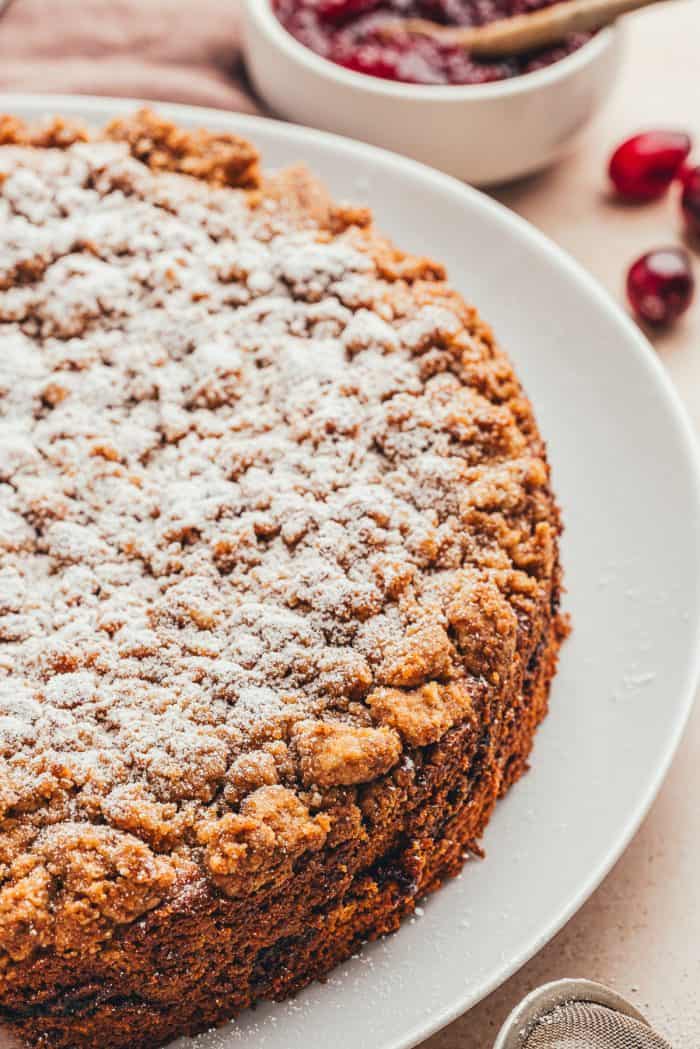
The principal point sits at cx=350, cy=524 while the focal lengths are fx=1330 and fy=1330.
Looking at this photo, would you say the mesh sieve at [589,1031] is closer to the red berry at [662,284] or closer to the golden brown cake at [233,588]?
the golden brown cake at [233,588]

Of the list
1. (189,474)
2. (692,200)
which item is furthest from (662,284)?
(189,474)

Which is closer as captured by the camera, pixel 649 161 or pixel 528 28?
pixel 528 28

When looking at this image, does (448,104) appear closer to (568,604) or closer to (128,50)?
(128,50)

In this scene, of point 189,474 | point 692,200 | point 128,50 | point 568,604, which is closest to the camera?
point 189,474

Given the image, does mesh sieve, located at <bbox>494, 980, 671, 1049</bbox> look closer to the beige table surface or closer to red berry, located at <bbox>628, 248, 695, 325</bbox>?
the beige table surface

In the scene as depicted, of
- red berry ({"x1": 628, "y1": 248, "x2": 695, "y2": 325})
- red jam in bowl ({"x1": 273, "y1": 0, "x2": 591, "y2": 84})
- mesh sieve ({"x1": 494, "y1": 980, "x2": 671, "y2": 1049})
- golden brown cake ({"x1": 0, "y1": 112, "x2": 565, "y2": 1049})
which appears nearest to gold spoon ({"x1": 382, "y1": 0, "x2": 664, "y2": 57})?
red jam in bowl ({"x1": 273, "y1": 0, "x2": 591, "y2": 84})

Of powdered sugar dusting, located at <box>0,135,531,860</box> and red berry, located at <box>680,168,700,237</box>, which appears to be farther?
red berry, located at <box>680,168,700,237</box>
